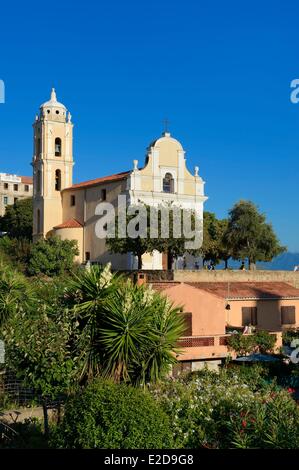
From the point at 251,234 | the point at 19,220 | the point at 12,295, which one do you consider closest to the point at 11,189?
the point at 19,220

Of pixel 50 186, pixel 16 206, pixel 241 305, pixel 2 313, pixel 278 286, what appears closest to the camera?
pixel 2 313

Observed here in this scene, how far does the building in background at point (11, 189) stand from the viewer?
11638cm

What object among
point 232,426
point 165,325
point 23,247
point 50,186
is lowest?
point 232,426

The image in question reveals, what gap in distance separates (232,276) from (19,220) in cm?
4744

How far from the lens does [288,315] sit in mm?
40250

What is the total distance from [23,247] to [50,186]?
8.79m

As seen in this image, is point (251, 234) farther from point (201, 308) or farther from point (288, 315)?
point (201, 308)

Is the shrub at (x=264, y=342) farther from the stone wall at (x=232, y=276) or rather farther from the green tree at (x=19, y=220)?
the green tree at (x=19, y=220)

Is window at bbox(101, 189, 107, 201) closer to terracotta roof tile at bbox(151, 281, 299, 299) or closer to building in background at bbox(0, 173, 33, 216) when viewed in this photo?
terracotta roof tile at bbox(151, 281, 299, 299)

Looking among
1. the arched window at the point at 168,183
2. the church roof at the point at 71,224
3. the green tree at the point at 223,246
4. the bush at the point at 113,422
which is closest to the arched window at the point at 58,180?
the church roof at the point at 71,224

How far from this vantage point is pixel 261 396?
1538cm

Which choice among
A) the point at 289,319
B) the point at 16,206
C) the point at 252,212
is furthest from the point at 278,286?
the point at 16,206

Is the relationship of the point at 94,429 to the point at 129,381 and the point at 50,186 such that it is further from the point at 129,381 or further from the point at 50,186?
the point at 50,186

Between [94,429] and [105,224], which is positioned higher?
[105,224]
